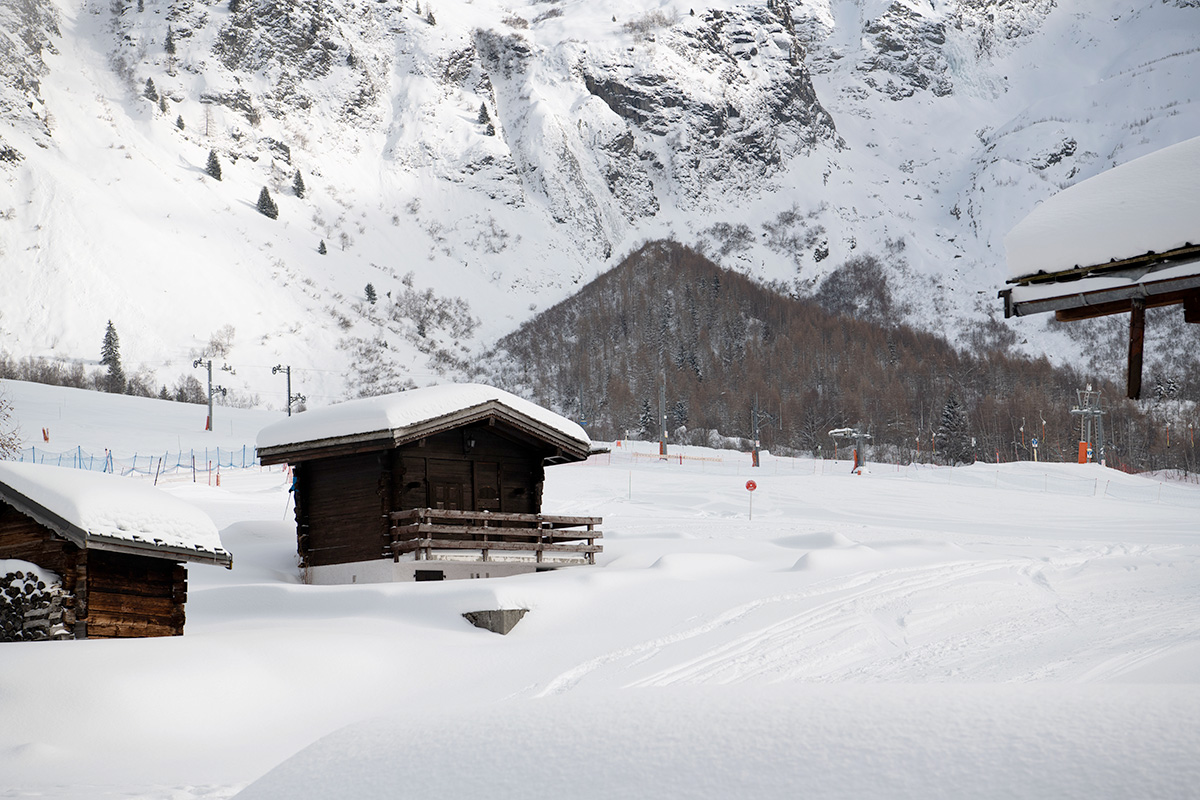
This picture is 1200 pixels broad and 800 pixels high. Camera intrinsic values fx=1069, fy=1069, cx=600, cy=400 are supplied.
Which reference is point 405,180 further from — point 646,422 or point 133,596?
point 133,596

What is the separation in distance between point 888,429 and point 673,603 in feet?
350

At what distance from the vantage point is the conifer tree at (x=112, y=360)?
8888 cm

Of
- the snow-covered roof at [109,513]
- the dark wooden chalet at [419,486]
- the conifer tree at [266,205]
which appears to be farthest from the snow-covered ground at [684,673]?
the conifer tree at [266,205]

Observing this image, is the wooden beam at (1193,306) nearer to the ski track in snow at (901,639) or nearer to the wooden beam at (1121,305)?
the wooden beam at (1121,305)

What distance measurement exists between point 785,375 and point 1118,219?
13184cm

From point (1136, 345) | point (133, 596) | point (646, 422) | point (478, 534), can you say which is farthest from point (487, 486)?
point (646, 422)

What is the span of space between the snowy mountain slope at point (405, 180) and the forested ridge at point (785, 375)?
6.92 metres

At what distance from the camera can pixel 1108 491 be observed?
159 feet

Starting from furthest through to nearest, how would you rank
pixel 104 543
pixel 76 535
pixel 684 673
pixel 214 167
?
pixel 214 167 < pixel 684 673 < pixel 104 543 < pixel 76 535

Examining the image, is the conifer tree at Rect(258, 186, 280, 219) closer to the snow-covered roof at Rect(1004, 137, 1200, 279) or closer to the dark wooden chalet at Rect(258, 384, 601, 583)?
the dark wooden chalet at Rect(258, 384, 601, 583)

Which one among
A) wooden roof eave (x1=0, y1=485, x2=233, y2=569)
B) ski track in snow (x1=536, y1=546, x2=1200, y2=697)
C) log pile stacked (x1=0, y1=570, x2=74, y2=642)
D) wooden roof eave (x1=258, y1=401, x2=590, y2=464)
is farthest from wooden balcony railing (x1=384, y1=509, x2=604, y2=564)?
log pile stacked (x1=0, y1=570, x2=74, y2=642)

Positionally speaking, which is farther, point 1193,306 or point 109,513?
point 109,513

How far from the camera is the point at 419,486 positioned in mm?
20188

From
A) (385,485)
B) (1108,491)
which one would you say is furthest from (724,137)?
(385,485)
